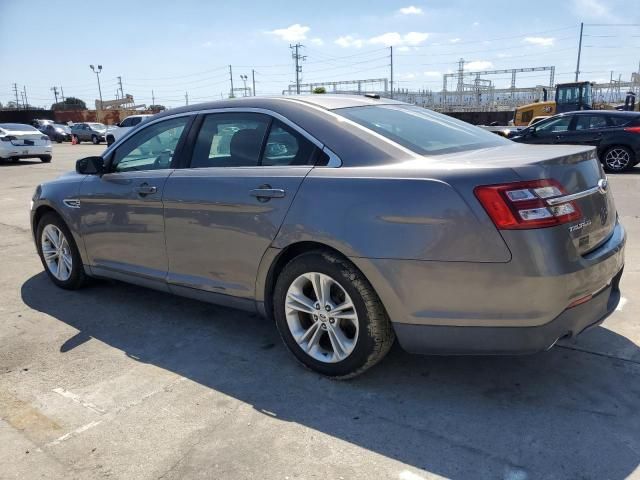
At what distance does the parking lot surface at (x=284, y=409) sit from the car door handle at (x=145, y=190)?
3.28ft

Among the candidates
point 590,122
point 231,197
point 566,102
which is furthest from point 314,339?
point 566,102

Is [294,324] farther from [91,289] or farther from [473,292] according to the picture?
[91,289]

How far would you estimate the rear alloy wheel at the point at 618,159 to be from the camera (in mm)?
12281

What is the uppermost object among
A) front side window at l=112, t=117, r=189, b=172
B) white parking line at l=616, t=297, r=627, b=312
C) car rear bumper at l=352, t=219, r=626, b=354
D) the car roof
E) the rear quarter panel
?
Result: the car roof

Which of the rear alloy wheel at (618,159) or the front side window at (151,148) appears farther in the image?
the rear alloy wheel at (618,159)

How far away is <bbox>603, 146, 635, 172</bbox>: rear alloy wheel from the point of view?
1228 cm

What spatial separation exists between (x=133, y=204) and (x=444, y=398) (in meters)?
2.54

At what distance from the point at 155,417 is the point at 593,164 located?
8.85 ft

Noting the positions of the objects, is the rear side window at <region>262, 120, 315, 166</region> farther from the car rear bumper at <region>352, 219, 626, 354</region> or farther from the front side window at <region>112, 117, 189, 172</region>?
the front side window at <region>112, 117, 189, 172</region>

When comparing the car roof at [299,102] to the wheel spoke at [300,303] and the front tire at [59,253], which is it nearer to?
the wheel spoke at [300,303]

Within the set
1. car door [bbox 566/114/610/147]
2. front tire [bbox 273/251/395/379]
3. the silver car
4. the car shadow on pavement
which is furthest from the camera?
car door [bbox 566/114/610/147]

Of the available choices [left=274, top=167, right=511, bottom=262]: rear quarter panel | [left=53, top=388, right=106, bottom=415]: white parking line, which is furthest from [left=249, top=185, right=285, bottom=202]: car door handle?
[left=53, top=388, right=106, bottom=415]: white parking line

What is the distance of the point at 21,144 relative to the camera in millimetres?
18234

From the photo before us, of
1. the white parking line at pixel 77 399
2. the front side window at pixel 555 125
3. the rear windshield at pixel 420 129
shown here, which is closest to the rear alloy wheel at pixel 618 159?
the front side window at pixel 555 125
